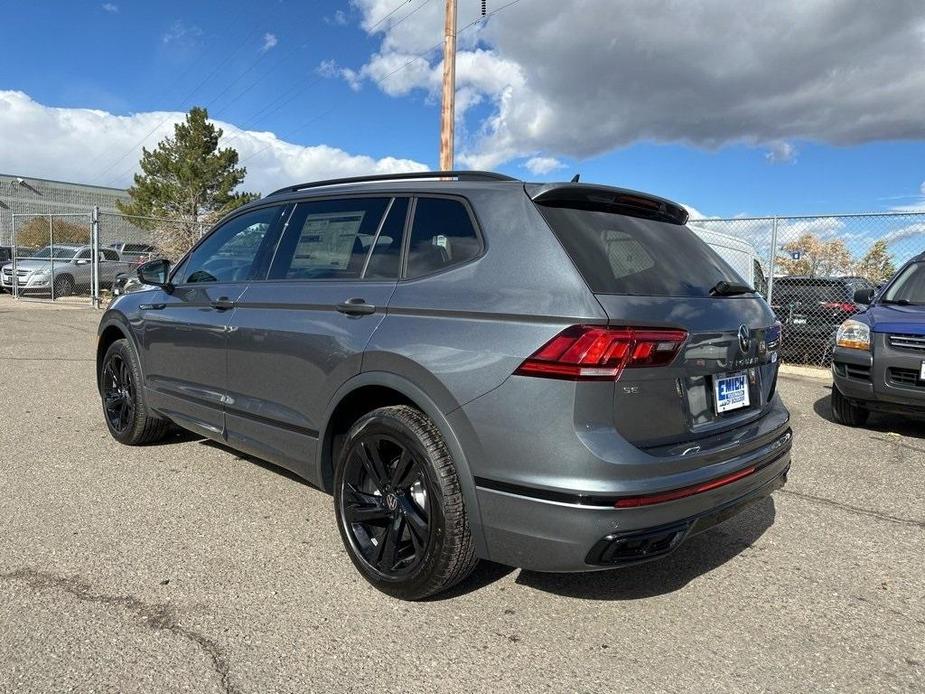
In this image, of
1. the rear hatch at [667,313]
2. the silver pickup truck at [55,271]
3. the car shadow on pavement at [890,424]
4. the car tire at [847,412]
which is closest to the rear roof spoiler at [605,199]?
the rear hatch at [667,313]

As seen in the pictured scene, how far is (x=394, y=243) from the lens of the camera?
310 centimetres

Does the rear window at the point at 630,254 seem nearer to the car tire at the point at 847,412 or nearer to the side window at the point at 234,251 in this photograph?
the side window at the point at 234,251

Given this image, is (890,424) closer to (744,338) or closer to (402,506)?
(744,338)

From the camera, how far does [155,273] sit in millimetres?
4648

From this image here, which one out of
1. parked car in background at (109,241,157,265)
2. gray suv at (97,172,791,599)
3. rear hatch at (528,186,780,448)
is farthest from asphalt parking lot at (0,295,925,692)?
parked car in background at (109,241,157,265)

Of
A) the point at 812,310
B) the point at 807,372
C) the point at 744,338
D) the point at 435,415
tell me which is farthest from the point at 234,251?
the point at 812,310

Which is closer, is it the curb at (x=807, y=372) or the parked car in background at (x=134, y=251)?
the curb at (x=807, y=372)

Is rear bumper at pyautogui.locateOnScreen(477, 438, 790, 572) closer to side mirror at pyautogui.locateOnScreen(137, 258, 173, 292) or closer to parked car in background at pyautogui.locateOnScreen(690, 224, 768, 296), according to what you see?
side mirror at pyautogui.locateOnScreen(137, 258, 173, 292)

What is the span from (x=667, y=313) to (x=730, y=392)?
0.53m

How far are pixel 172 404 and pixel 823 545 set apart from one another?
3.86 meters

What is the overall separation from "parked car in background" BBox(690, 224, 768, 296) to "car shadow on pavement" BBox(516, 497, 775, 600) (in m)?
8.48

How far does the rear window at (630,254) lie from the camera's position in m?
2.52

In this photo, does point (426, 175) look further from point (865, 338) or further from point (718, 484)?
point (865, 338)

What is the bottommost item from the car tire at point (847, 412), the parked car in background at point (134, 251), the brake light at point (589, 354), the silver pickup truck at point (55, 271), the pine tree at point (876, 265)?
the car tire at point (847, 412)
